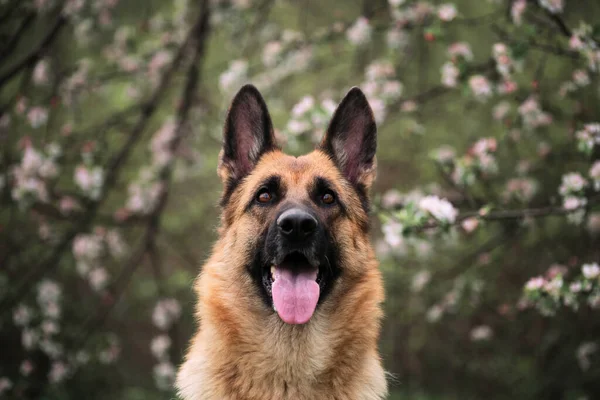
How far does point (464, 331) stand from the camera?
404 inches

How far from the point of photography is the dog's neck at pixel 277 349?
3.03m

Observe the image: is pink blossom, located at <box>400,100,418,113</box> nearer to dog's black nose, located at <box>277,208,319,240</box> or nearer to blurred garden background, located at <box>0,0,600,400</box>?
blurred garden background, located at <box>0,0,600,400</box>

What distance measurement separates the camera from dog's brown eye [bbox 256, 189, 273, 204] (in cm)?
355

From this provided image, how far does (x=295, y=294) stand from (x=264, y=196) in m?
0.75

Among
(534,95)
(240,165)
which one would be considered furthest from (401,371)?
(240,165)

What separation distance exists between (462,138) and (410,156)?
0.90 metres

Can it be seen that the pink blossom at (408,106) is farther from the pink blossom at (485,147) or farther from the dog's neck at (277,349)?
the dog's neck at (277,349)

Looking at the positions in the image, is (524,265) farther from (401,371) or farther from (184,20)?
(184,20)

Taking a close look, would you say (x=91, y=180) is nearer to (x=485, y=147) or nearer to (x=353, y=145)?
(x=353, y=145)

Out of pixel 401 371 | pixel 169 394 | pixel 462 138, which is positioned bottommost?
pixel 401 371

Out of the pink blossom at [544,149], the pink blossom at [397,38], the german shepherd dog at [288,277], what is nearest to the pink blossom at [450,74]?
the pink blossom at [397,38]

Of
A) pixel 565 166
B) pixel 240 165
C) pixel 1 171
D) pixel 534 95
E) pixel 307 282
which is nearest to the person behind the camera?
pixel 307 282

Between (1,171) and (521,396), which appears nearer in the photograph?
(1,171)

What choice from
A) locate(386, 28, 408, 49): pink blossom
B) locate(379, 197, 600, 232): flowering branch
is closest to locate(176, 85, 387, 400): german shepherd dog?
locate(379, 197, 600, 232): flowering branch
